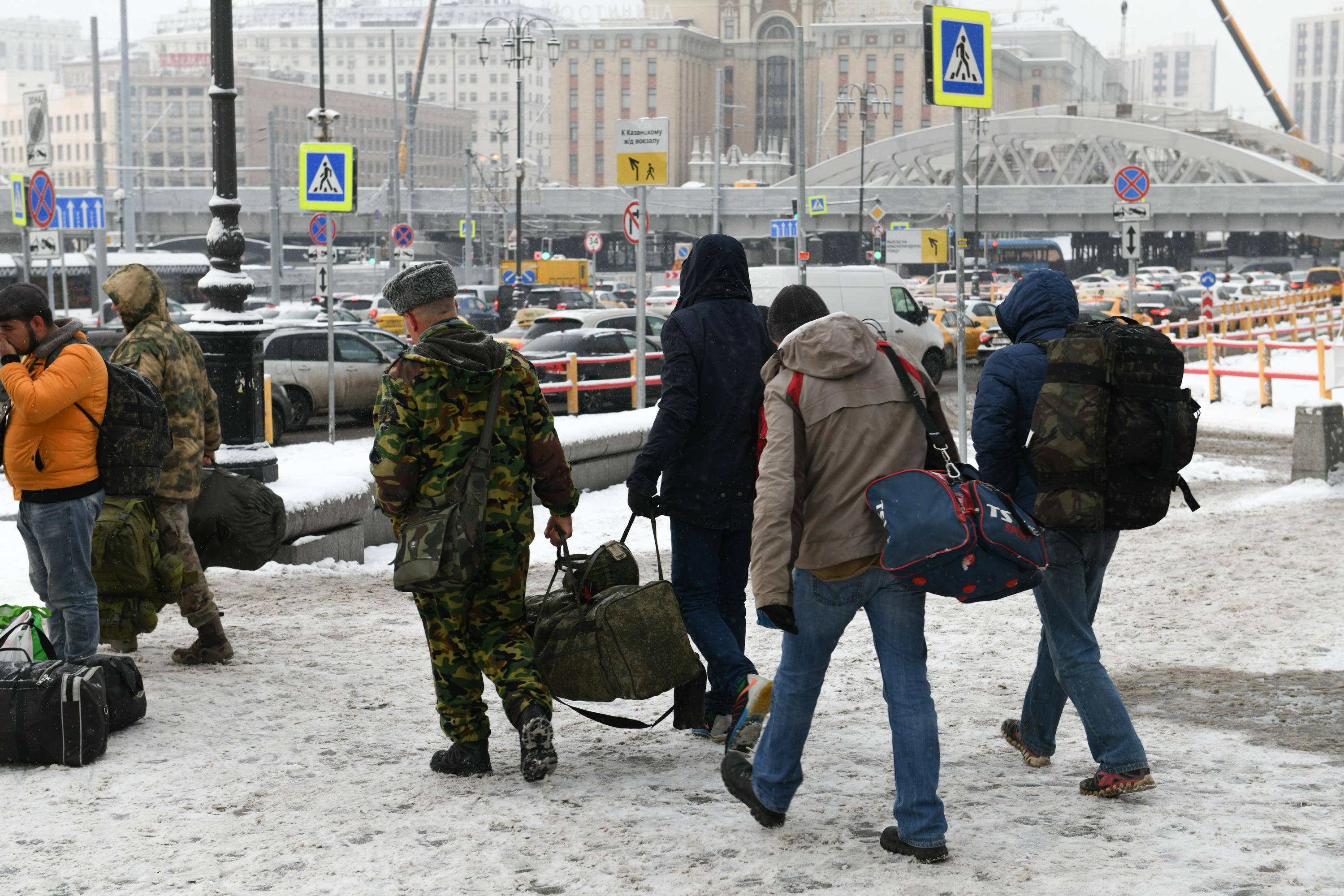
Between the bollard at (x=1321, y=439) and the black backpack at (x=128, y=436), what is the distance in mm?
10223

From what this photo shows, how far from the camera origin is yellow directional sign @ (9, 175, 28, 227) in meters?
20.6

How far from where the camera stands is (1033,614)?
8.26 m

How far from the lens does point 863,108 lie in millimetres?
59312

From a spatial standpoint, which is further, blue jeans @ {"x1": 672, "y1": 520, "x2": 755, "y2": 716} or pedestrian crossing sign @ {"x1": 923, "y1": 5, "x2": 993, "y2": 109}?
pedestrian crossing sign @ {"x1": 923, "y1": 5, "x2": 993, "y2": 109}

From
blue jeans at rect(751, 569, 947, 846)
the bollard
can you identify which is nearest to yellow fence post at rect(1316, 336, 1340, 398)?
the bollard

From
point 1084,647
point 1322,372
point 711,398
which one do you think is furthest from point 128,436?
point 1322,372

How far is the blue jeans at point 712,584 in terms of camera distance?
18.0 feet

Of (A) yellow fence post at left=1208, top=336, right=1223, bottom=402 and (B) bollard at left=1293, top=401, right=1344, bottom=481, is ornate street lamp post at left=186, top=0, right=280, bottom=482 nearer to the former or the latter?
(B) bollard at left=1293, top=401, right=1344, bottom=481

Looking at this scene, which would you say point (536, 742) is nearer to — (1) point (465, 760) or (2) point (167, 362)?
(1) point (465, 760)

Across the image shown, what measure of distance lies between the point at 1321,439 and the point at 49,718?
35.9 feet

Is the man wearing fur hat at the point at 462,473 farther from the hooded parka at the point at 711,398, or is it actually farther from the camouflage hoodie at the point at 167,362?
the camouflage hoodie at the point at 167,362

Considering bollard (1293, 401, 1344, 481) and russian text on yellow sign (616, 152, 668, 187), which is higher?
russian text on yellow sign (616, 152, 668, 187)

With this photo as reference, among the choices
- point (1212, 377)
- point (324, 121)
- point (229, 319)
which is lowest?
point (1212, 377)

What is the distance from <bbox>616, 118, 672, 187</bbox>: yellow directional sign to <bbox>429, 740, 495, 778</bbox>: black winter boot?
9979 mm
